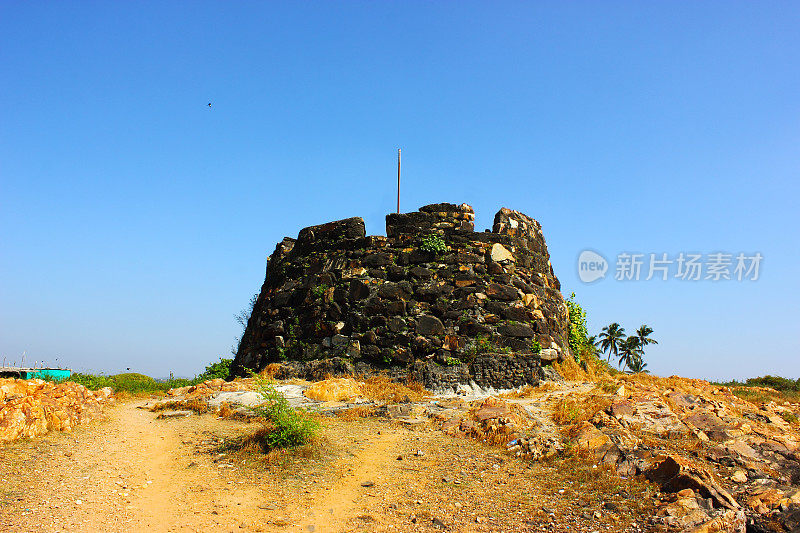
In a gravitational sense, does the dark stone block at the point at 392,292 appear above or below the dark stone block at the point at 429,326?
above

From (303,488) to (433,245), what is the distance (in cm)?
629

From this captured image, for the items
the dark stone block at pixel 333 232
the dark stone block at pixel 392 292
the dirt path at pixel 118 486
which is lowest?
the dirt path at pixel 118 486

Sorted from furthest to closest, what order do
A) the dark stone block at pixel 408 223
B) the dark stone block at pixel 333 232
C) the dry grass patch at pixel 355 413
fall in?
the dark stone block at pixel 333 232
the dark stone block at pixel 408 223
the dry grass patch at pixel 355 413

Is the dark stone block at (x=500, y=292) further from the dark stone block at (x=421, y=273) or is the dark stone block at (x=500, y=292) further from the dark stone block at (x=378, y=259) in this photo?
the dark stone block at (x=378, y=259)

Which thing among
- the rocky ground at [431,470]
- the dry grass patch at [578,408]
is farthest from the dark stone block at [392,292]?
the dry grass patch at [578,408]

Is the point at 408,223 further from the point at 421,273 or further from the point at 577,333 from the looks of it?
the point at 577,333

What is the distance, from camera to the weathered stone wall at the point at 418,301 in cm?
972

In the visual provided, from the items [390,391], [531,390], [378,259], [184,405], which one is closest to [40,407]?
[184,405]

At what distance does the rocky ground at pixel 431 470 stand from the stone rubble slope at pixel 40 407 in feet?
0.66

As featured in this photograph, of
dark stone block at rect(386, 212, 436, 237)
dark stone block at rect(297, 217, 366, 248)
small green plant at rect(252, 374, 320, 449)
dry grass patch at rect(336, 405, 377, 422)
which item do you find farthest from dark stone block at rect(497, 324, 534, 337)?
small green plant at rect(252, 374, 320, 449)

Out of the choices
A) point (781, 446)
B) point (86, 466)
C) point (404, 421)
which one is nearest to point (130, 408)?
point (86, 466)

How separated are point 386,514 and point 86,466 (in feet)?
11.4

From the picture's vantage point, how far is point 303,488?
5059mm

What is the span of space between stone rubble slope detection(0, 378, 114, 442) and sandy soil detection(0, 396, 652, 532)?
229 millimetres
